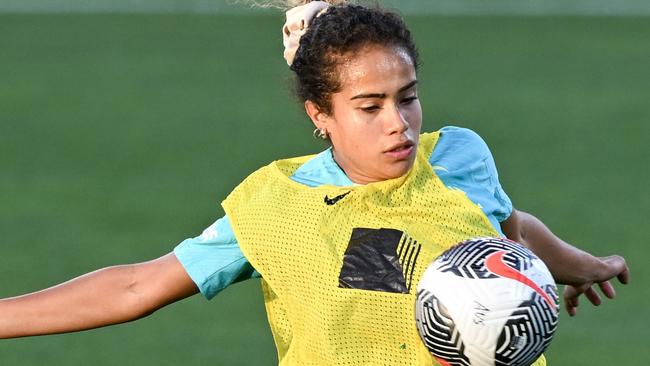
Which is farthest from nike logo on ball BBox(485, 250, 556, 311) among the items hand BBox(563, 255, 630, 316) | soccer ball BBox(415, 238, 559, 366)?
hand BBox(563, 255, 630, 316)

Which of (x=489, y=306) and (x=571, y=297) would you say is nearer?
(x=489, y=306)

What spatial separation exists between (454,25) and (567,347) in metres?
11.3

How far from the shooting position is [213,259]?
531 cm

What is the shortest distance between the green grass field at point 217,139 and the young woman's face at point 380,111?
264 centimetres

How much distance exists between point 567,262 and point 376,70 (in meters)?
1.33

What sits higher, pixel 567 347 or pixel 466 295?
pixel 466 295

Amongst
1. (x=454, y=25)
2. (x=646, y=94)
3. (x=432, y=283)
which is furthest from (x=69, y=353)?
(x=454, y=25)

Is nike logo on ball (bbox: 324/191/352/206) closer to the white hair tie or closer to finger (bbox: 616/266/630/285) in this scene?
the white hair tie

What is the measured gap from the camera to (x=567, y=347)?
8961 millimetres

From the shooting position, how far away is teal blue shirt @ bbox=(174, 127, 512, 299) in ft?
17.4

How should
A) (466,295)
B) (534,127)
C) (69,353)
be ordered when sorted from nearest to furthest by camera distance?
(466,295) → (69,353) → (534,127)

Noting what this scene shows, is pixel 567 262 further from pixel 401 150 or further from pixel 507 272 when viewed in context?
pixel 507 272

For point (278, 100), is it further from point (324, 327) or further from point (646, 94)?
point (324, 327)

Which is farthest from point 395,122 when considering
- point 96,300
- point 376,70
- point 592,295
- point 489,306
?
point 592,295
